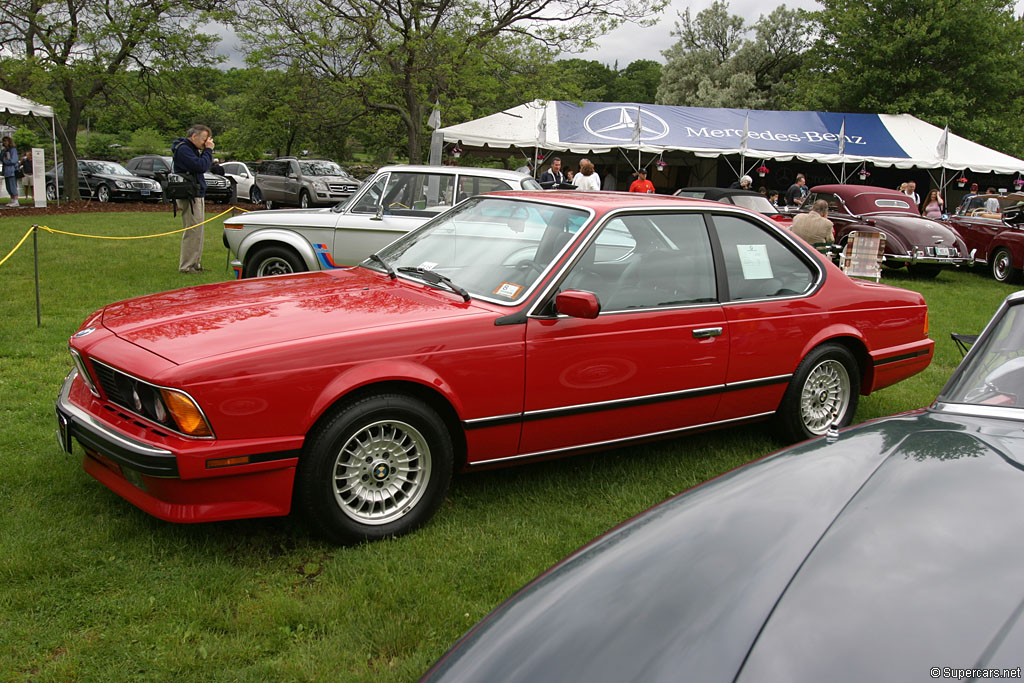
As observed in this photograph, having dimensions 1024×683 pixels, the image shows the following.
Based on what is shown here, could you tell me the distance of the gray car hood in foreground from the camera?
140 cm

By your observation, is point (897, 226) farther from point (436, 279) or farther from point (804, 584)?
point (804, 584)

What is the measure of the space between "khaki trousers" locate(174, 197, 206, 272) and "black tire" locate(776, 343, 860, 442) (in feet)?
27.7

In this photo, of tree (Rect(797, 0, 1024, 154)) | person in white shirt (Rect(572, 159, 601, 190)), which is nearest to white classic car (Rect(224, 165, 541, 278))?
person in white shirt (Rect(572, 159, 601, 190))

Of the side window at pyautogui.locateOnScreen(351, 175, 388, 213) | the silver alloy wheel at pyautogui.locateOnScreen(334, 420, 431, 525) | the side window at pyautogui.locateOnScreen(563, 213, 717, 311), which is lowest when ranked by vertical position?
the silver alloy wheel at pyautogui.locateOnScreen(334, 420, 431, 525)

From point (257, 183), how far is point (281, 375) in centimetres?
2364

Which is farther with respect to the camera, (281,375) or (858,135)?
(858,135)

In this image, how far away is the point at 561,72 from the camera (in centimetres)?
2508

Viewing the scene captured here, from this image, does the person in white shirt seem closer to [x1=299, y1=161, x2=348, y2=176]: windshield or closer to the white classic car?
the white classic car

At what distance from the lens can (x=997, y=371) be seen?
8.77 feet

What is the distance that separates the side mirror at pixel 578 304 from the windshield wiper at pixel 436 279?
1.62 feet

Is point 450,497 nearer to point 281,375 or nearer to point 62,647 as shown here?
point 281,375

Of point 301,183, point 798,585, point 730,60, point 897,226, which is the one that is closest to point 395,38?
point 301,183

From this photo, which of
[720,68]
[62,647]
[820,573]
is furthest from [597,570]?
[720,68]

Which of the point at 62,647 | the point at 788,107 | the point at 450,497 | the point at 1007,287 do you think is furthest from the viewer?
the point at 788,107
